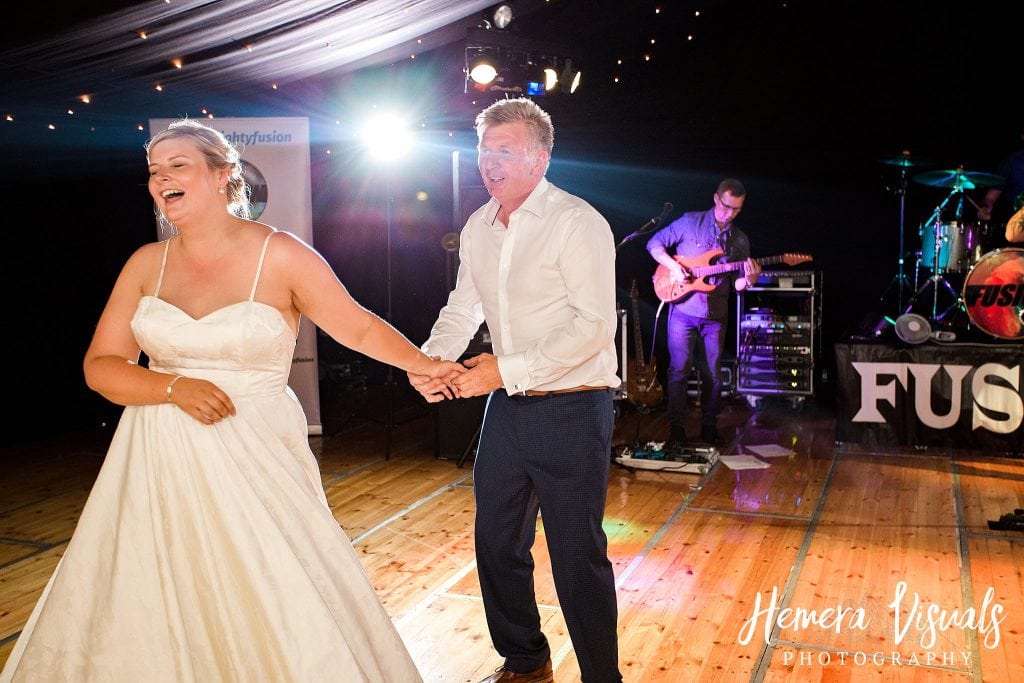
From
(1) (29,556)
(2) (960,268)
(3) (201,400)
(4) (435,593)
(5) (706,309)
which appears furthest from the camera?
(2) (960,268)

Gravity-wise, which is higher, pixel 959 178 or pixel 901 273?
pixel 959 178

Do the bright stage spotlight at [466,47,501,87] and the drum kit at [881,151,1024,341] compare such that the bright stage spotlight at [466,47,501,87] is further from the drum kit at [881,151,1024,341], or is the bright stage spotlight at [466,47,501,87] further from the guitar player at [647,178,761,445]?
the drum kit at [881,151,1024,341]

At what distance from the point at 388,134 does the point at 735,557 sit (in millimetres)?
4486

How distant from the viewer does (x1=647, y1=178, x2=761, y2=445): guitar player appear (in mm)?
6695

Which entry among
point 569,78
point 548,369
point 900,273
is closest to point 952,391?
point 900,273

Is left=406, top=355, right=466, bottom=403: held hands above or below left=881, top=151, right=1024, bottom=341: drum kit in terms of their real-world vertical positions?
below

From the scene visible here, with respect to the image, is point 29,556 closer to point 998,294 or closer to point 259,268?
point 259,268

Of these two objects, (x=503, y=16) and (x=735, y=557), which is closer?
(x=735, y=557)

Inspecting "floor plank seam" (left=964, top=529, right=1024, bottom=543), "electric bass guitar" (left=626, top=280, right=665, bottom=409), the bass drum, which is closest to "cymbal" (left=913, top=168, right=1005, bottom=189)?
the bass drum

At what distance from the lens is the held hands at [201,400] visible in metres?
2.14

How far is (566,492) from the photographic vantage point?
8.59 feet

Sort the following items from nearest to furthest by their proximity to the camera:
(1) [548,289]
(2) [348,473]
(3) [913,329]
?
(1) [548,289] → (2) [348,473] → (3) [913,329]

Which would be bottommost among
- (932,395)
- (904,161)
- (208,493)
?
(932,395)

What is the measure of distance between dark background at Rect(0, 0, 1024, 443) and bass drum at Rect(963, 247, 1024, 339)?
101 centimetres
